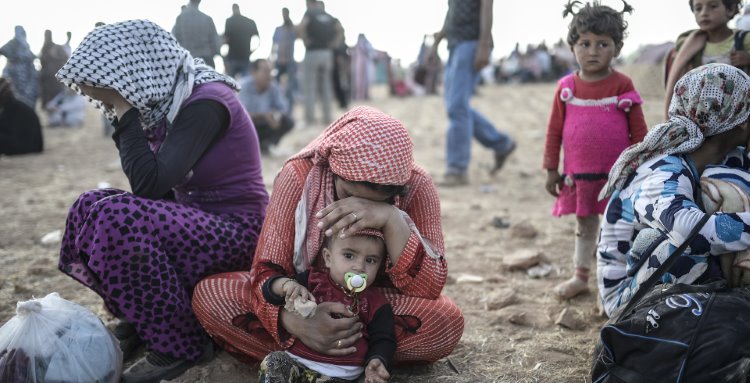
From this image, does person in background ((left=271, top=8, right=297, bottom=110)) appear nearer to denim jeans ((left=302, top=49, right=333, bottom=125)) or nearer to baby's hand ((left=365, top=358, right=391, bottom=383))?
denim jeans ((left=302, top=49, right=333, bottom=125))

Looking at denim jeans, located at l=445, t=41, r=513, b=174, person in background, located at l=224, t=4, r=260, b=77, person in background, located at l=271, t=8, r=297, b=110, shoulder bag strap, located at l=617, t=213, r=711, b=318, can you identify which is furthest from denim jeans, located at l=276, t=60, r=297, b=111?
shoulder bag strap, located at l=617, t=213, r=711, b=318

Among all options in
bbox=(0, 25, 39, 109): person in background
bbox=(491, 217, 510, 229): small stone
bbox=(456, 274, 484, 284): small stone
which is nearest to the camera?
bbox=(456, 274, 484, 284): small stone

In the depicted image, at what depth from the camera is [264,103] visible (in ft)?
25.5

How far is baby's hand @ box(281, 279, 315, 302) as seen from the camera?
6.43ft

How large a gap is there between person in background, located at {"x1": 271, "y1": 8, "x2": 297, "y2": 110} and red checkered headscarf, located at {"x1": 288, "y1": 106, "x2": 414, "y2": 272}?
9870 millimetres

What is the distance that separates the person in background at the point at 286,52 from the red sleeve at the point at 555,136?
9128mm

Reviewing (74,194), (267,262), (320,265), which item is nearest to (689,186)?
(320,265)

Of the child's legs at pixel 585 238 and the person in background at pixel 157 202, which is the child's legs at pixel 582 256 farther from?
the person in background at pixel 157 202

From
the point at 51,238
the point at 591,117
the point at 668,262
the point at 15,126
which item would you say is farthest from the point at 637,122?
the point at 15,126

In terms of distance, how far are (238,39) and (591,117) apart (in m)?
7.66

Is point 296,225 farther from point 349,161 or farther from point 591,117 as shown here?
point 591,117

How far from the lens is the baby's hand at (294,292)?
1.96m

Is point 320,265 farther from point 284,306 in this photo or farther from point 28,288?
point 28,288

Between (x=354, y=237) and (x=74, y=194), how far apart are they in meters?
4.46
